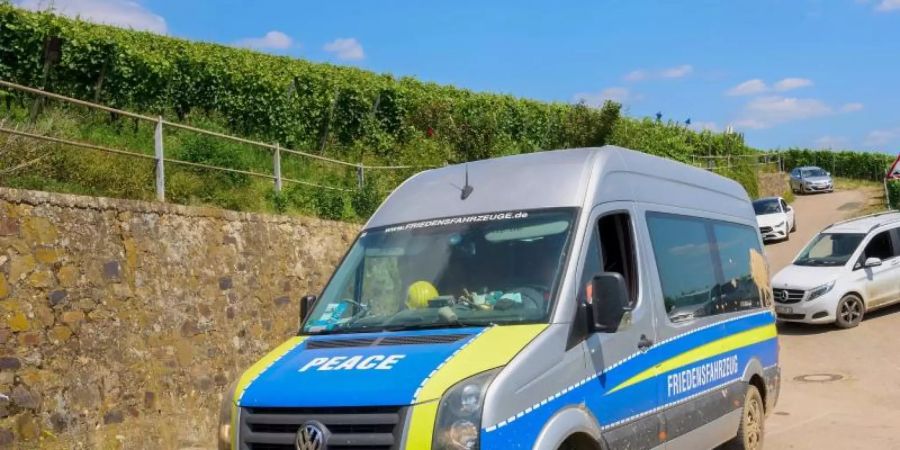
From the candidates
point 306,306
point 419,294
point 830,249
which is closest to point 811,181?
point 830,249

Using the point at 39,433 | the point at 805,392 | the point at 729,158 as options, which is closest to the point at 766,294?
the point at 805,392

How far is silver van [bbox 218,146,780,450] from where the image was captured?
439 cm

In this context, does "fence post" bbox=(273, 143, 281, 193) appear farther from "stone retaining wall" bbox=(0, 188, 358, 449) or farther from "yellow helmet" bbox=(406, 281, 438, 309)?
"yellow helmet" bbox=(406, 281, 438, 309)

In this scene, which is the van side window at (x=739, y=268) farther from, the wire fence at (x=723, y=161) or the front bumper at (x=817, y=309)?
the wire fence at (x=723, y=161)

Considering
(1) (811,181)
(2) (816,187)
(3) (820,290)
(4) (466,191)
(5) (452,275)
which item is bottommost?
(3) (820,290)

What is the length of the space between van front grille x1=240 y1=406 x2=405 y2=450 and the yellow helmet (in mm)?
1109

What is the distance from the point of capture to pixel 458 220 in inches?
228

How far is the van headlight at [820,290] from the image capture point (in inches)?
636

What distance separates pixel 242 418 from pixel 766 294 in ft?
20.1

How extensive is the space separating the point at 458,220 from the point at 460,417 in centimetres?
182

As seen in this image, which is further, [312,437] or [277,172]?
[277,172]

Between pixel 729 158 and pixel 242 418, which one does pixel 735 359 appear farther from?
pixel 729 158

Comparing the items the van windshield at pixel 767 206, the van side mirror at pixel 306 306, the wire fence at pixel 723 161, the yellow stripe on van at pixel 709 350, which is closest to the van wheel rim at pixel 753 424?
the yellow stripe on van at pixel 709 350

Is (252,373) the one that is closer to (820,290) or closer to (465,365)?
(465,365)
